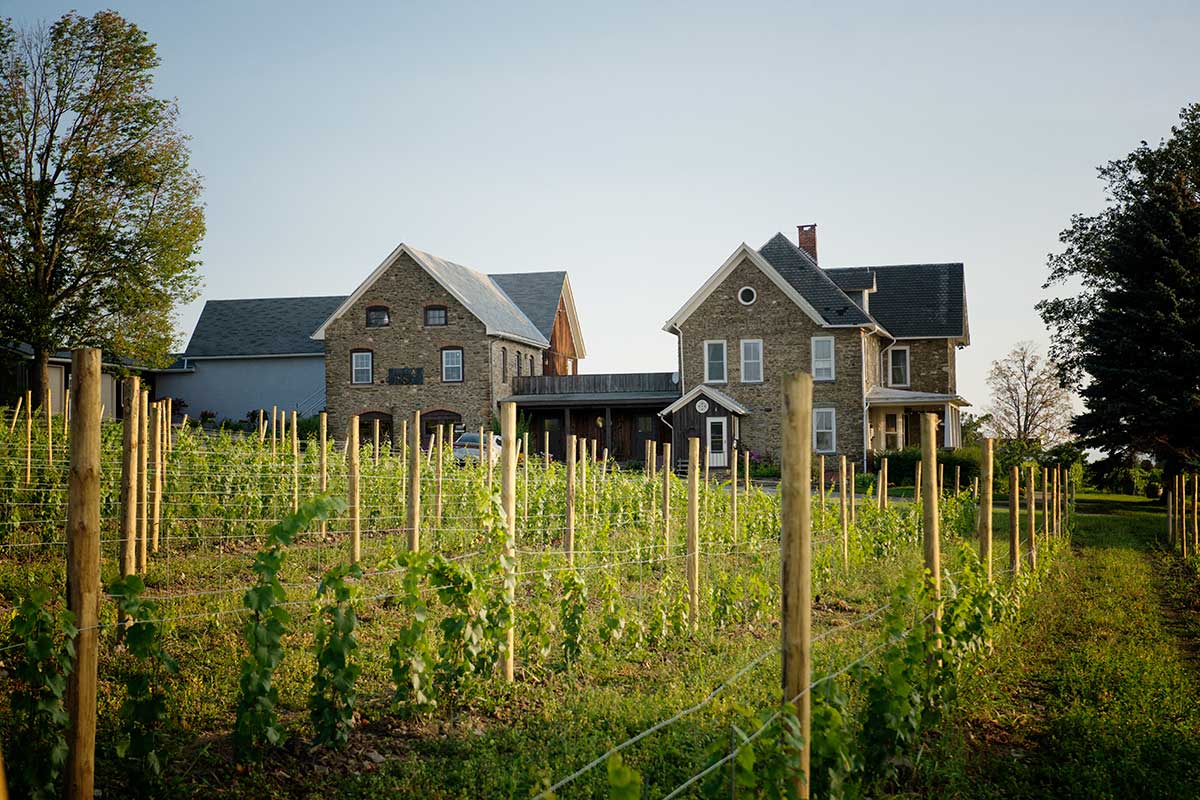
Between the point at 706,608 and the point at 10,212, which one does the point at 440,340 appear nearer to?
the point at 10,212

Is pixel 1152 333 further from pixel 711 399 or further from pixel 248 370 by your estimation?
pixel 248 370

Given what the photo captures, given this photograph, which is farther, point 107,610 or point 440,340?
point 440,340

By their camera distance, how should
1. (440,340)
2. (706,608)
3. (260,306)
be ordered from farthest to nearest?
(260,306) < (440,340) < (706,608)

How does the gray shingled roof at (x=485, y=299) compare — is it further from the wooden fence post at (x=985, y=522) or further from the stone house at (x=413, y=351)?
the wooden fence post at (x=985, y=522)

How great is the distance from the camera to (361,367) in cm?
3947

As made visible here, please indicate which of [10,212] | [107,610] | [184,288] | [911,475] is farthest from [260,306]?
[107,610]

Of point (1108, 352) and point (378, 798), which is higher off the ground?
point (1108, 352)

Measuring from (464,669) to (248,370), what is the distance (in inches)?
1664

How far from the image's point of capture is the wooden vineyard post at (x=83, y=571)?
4.33 m

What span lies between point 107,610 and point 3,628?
1.27 metres

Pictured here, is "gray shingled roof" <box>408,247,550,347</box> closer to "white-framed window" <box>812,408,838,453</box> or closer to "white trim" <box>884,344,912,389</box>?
"white-framed window" <box>812,408,838,453</box>

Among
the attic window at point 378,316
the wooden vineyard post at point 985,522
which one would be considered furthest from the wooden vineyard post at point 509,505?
the attic window at point 378,316

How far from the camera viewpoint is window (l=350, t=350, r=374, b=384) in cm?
3941

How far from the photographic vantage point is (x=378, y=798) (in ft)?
16.9
